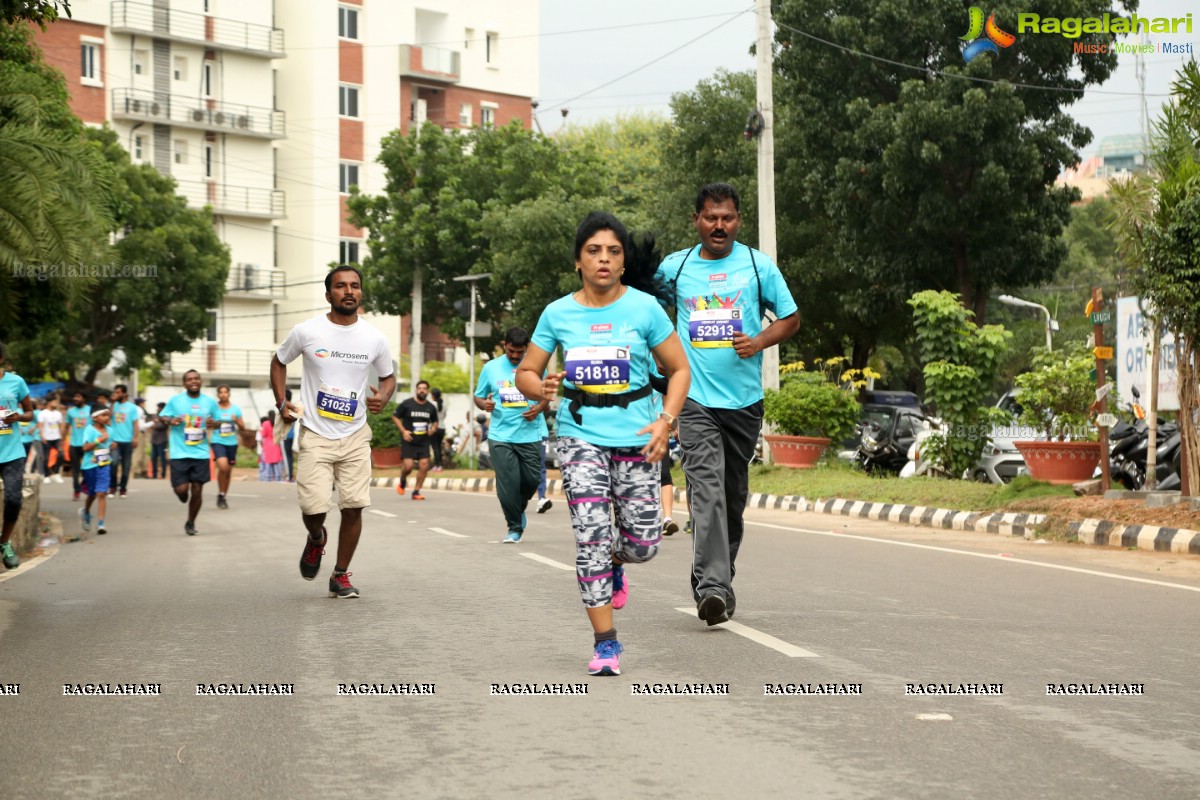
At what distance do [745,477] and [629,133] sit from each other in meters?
77.7

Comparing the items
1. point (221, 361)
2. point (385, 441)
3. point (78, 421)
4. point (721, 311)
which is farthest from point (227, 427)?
point (221, 361)

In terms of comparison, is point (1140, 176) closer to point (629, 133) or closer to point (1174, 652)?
point (1174, 652)

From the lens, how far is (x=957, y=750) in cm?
532

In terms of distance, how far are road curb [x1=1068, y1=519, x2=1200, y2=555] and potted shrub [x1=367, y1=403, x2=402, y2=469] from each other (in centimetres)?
2732

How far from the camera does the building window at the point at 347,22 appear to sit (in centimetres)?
6544

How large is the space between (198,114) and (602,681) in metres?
58.4

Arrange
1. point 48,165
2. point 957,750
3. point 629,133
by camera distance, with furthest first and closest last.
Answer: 1. point 629,133
2. point 48,165
3. point 957,750

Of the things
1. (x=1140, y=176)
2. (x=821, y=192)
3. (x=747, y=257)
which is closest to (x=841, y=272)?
(x=821, y=192)

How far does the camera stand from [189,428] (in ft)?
58.4

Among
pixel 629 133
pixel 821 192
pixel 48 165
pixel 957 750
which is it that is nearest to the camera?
pixel 957 750

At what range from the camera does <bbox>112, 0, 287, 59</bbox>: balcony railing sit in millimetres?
59406

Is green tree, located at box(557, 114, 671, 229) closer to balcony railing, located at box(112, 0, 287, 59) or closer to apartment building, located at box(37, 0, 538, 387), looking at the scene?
apartment building, located at box(37, 0, 538, 387)

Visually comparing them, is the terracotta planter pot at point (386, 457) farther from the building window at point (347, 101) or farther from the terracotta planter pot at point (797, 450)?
the building window at point (347, 101)

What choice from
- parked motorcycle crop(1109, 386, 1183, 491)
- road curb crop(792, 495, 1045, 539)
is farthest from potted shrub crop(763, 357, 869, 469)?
parked motorcycle crop(1109, 386, 1183, 491)
